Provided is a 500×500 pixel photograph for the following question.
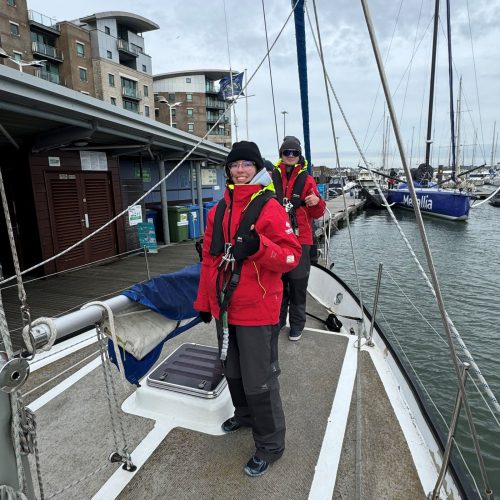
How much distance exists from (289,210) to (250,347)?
5.41 ft

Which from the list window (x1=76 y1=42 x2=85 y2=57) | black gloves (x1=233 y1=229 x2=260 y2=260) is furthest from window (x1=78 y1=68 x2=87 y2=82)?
black gloves (x1=233 y1=229 x2=260 y2=260)

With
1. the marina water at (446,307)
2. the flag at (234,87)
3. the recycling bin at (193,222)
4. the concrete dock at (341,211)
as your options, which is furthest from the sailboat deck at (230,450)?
the concrete dock at (341,211)

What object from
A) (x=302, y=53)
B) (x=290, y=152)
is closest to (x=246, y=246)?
(x=290, y=152)

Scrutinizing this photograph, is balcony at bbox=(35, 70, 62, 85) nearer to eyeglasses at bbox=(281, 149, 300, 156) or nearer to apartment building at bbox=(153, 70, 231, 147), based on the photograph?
apartment building at bbox=(153, 70, 231, 147)

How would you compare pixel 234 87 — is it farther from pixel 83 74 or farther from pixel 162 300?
pixel 83 74

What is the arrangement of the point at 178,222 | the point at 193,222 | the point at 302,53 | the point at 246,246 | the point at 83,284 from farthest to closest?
the point at 193,222 → the point at 178,222 → the point at 83,284 → the point at 302,53 → the point at 246,246

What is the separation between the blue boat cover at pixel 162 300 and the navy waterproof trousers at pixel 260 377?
1.26ft

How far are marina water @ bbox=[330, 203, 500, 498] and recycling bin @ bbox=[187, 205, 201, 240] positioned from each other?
5.10m

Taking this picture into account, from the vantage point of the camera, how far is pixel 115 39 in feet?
133

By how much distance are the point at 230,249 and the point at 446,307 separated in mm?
8120

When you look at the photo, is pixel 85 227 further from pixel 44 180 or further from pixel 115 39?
pixel 115 39

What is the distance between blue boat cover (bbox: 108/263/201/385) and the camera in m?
2.04

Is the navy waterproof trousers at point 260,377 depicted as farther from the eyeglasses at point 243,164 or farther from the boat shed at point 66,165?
the boat shed at point 66,165

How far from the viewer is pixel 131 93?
42750 mm
